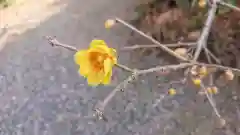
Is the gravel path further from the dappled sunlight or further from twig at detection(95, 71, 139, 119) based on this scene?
twig at detection(95, 71, 139, 119)

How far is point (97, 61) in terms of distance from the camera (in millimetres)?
517

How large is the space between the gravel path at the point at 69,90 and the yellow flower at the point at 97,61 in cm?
66

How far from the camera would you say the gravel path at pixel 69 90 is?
1170 millimetres

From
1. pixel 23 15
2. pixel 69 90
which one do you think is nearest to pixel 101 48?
pixel 69 90

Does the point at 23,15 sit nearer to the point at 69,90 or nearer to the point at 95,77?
the point at 69,90

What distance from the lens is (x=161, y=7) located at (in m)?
1.49

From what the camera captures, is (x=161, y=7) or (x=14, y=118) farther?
(x=161, y=7)

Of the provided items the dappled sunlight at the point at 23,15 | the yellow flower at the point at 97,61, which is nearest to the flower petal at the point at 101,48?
the yellow flower at the point at 97,61

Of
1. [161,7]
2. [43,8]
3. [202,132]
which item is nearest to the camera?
[202,132]

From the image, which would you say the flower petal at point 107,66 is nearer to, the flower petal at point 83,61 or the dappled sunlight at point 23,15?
the flower petal at point 83,61

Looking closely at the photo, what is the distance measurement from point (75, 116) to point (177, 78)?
367 millimetres

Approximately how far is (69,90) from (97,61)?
0.83 metres

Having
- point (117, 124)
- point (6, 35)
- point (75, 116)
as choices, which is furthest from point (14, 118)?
point (6, 35)

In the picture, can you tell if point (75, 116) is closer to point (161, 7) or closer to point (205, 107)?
point (205, 107)
